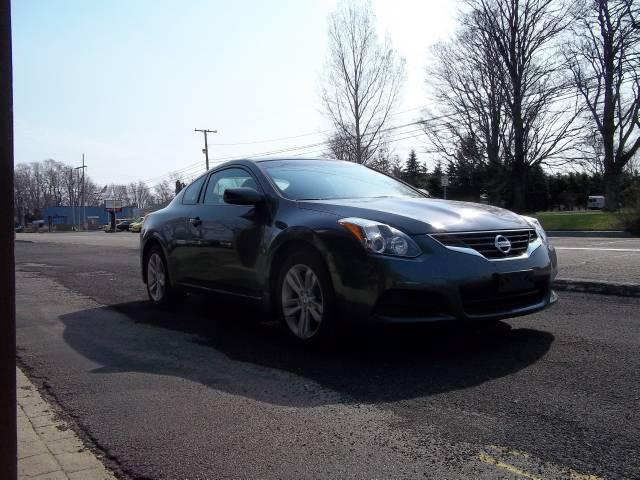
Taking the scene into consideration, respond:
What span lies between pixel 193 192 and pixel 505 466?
4672 mm

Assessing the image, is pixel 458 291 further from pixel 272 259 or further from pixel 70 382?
pixel 70 382

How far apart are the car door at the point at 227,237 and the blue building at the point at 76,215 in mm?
98217

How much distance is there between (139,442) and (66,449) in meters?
0.35

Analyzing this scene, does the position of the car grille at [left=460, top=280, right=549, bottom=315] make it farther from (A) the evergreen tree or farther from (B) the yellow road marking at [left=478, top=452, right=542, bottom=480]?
(A) the evergreen tree

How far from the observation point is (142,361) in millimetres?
4438

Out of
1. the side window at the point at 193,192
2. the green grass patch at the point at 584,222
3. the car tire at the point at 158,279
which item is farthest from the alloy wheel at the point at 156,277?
the green grass patch at the point at 584,222

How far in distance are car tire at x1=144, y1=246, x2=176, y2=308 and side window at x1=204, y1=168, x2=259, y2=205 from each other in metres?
1.11

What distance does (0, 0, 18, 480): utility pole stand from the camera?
6.20 feet

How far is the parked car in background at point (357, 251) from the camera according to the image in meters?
3.88

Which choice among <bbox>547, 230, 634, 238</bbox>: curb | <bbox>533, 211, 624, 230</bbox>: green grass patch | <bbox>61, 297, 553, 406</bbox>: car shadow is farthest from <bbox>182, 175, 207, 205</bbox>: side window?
<bbox>533, 211, 624, 230</bbox>: green grass patch

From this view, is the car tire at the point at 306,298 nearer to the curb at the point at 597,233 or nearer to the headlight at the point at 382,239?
the headlight at the point at 382,239

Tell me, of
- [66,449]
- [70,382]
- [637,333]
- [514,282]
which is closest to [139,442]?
[66,449]

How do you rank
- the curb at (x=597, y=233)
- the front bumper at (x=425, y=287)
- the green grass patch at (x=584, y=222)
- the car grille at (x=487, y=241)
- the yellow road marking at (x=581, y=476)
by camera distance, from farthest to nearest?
the green grass patch at (x=584, y=222) → the curb at (x=597, y=233) → the car grille at (x=487, y=241) → the front bumper at (x=425, y=287) → the yellow road marking at (x=581, y=476)

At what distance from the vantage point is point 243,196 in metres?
4.84
